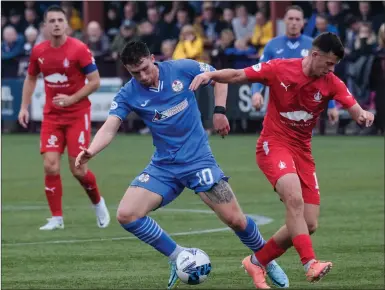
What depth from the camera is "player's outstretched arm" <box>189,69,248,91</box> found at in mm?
10101

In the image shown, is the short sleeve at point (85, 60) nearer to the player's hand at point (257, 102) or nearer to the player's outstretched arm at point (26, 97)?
the player's outstretched arm at point (26, 97)

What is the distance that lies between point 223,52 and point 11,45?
18.8 feet

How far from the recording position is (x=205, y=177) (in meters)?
10.5

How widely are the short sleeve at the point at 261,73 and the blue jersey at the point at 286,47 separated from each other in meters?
5.06

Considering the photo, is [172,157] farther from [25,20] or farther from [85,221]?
[25,20]

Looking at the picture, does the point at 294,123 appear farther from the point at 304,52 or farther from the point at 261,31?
the point at 261,31

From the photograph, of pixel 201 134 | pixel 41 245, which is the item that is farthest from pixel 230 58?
pixel 201 134

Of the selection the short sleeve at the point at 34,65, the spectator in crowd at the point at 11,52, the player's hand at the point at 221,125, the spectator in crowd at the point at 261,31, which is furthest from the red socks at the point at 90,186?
the spectator in crowd at the point at 11,52

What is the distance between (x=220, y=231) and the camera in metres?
14.2

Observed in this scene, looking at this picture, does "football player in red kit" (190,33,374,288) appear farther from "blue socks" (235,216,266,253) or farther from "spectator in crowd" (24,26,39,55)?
"spectator in crowd" (24,26,39,55)

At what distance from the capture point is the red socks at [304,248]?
10.0m

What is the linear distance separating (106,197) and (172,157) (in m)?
7.48

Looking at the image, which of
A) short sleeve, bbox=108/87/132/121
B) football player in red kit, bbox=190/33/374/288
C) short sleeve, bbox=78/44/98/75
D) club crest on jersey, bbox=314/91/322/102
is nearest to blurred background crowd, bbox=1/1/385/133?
short sleeve, bbox=78/44/98/75

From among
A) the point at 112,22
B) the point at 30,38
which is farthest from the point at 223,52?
the point at 112,22
